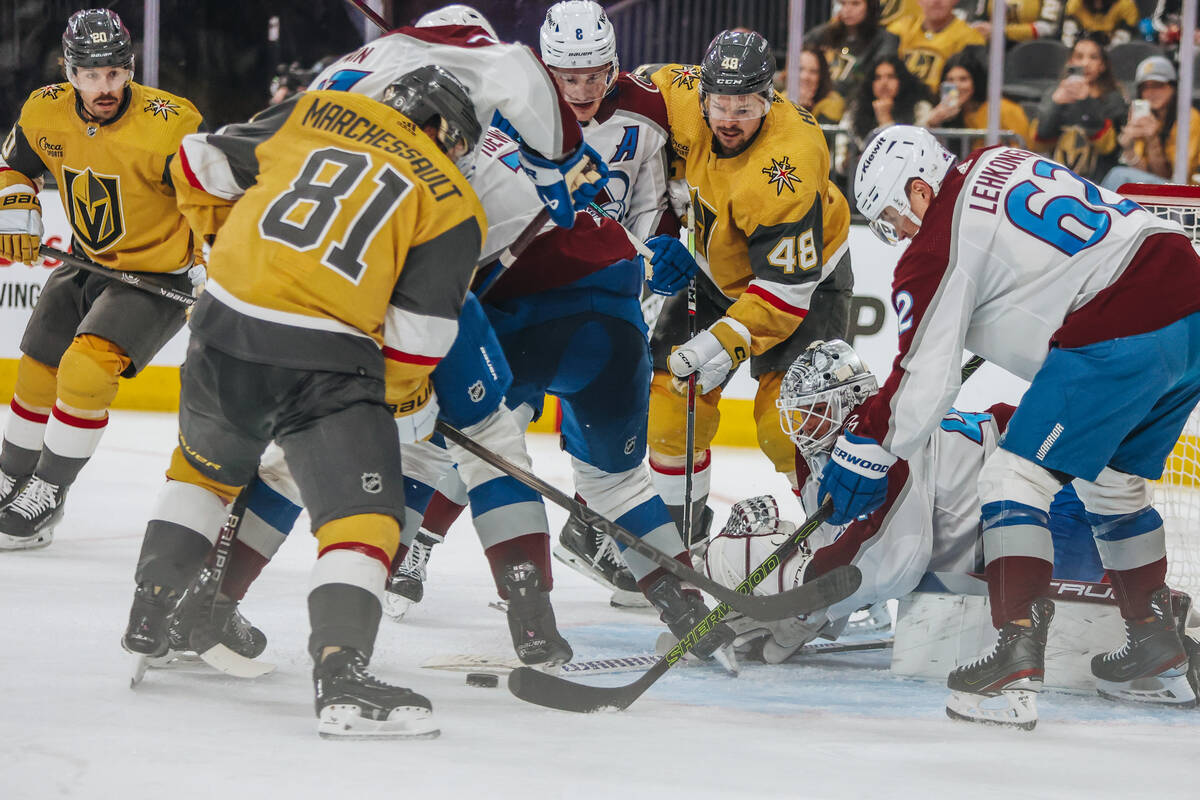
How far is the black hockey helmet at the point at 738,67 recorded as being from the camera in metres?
3.18

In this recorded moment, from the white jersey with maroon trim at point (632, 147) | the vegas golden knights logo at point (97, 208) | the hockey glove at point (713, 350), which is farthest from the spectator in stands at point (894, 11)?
the vegas golden knights logo at point (97, 208)

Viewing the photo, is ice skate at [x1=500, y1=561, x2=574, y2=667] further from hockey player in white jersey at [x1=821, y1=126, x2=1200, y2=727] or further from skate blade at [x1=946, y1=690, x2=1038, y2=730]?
skate blade at [x1=946, y1=690, x2=1038, y2=730]

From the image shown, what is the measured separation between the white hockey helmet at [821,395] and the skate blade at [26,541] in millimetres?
2011

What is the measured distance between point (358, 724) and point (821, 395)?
3.85 ft

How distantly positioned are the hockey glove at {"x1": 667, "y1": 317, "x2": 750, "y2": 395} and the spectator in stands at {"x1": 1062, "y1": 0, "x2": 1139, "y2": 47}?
373 cm

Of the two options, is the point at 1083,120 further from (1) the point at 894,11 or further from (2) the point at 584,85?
(2) the point at 584,85

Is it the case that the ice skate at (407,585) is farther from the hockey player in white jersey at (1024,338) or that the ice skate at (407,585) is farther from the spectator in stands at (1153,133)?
the spectator in stands at (1153,133)

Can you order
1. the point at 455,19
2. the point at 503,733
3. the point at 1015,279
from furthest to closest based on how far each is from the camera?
the point at 455,19, the point at 1015,279, the point at 503,733

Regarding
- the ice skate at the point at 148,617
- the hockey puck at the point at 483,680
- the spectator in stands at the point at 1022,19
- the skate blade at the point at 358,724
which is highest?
the spectator in stands at the point at 1022,19

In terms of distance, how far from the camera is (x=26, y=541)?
3684 mm

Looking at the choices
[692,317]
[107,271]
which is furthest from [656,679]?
[107,271]

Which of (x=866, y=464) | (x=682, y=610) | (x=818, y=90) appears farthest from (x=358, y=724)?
(x=818, y=90)

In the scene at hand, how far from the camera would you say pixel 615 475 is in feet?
9.51

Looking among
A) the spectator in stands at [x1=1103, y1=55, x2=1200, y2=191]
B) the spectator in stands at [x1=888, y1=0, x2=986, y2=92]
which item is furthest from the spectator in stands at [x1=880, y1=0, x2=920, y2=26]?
the spectator in stands at [x1=1103, y1=55, x2=1200, y2=191]
